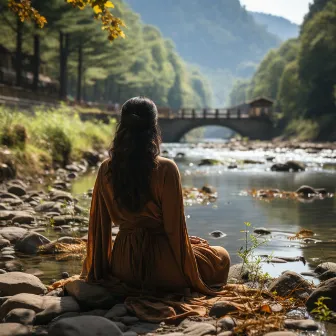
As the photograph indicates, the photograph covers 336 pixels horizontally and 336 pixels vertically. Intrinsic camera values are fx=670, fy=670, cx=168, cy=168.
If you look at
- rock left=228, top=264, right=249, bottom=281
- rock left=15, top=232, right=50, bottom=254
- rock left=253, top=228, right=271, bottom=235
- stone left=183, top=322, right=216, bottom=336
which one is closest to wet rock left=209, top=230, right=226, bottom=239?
rock left=253, top=228, right=271, bottom=235

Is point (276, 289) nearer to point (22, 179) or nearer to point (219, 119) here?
point (22, 179)

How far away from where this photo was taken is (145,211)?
16.5 feet

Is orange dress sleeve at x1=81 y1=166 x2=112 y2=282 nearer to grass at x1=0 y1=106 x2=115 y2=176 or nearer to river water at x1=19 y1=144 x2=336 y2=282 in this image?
river water at x1=19 y1=144 x2=336 y2=282

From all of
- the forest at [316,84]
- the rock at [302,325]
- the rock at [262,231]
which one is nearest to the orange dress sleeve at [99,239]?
the rock at [302,325]

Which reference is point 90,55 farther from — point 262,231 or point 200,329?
point 200,329

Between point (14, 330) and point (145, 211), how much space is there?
140 centimetres

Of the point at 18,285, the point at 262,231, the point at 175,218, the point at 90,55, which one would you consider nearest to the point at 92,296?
the point at 18,285

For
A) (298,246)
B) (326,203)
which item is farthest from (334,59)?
(298,246)

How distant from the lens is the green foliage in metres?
4.34

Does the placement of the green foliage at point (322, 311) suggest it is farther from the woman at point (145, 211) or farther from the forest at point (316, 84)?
the forest at point (316, 84)

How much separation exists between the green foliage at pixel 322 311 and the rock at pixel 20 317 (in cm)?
190

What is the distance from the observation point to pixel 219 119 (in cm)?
6581

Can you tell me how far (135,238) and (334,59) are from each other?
4421cm

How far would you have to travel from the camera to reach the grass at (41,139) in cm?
1606
